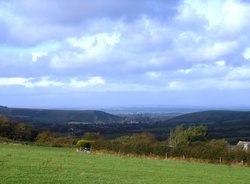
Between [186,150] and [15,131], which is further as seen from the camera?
[15,131]

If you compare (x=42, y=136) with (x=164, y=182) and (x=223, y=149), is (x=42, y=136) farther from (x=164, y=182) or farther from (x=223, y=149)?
(x=164, y=182)

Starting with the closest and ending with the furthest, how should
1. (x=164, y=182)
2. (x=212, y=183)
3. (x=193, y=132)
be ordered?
(x=164, y=182), (x=212, y=183), (x=193, y=132)

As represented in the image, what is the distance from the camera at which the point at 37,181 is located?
18.5 metres

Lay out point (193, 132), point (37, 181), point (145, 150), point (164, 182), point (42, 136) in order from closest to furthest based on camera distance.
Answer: point (37, 181) → point (164, 182) → point (145, 150) → point (193, 132) → point (42, 136)

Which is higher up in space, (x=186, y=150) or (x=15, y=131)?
(x=186, y=150)

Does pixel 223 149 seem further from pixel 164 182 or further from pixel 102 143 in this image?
pixel 164 182

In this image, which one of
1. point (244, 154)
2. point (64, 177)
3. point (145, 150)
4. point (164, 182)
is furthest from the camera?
point (145, 150)

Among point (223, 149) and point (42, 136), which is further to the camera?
point (42, 136)

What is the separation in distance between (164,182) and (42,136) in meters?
80.1

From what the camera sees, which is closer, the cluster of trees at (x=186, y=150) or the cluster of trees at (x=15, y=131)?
the cluster of trees at (x=186, y=150)

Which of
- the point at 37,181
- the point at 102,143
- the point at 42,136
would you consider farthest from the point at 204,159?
the point at 42,136

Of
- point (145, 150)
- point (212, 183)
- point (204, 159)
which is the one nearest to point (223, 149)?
point (204, 159)

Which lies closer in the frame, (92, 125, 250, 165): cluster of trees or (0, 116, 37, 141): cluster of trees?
(92, 125, 250, 165): cluster of trees

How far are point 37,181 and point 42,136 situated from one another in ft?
271
